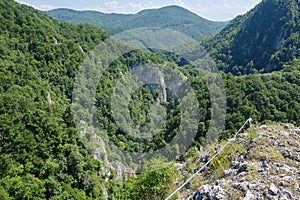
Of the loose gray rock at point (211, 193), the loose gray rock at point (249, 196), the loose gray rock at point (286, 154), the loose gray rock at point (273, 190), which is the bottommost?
the loose gray rock at point (211, 193)

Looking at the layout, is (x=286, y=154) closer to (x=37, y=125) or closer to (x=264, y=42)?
(x=37, y=125)

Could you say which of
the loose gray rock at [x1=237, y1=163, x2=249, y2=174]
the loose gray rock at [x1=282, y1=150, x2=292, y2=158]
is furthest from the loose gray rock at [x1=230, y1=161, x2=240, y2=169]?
the loose gray rock at [x1=282, y1=150, x2=292, y2=158]

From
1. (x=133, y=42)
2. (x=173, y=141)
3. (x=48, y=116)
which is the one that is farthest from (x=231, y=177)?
(x=133, y=42)

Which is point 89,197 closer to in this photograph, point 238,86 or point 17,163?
point 17,163

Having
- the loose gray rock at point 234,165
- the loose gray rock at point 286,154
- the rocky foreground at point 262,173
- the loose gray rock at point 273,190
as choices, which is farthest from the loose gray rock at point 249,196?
the loose gray rock at point 286,154

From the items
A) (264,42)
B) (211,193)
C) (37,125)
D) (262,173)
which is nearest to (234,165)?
(262,173)

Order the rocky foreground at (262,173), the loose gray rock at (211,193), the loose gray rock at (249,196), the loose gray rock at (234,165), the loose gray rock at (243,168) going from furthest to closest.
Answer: the loose gray rock at (234,165) → the loose gray rock at (243,168) → the loose gray rock at (211,193) → the rocky foreground at (262,173) → the loose gray rock at (249,196)

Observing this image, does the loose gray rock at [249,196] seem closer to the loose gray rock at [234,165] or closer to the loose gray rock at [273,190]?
the loose gray rock at [273,190]

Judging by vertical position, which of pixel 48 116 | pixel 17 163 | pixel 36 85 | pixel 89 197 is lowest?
pixel 89 197
